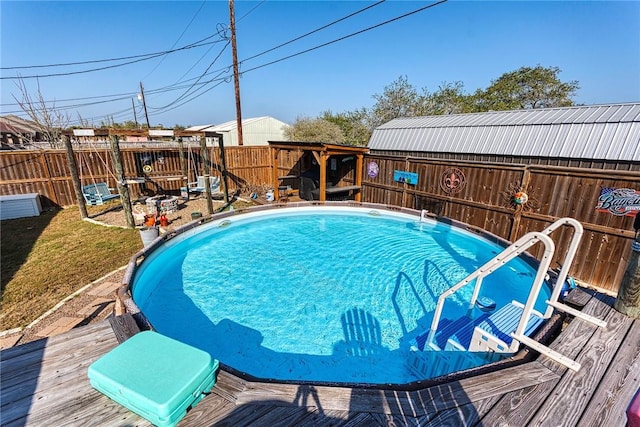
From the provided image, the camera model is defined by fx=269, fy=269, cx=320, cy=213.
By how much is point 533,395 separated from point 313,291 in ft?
14.0

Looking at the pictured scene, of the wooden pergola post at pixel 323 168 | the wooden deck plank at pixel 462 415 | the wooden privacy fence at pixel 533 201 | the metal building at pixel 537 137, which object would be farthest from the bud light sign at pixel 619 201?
the wooden pergola post at pixel 323 168

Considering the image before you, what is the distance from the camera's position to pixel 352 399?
202 centimetres

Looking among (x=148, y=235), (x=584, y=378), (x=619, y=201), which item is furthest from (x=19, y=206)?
(x=619, y=201)

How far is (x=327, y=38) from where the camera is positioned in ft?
33.4

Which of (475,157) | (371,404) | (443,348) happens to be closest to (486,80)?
(475,157)

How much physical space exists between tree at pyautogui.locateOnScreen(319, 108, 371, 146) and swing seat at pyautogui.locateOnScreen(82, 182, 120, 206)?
57.6ft

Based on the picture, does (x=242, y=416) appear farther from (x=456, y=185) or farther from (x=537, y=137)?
(x=537, y=137)

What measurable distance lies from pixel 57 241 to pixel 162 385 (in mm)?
8006

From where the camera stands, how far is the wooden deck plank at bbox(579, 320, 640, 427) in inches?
74.4

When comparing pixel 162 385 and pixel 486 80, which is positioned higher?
pixel 486 80

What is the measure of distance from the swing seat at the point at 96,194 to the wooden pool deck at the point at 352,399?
9.28m

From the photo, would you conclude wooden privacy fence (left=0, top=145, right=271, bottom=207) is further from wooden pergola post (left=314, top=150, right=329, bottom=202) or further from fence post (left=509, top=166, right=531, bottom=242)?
fence post (left=509, top=166, right=531, bottom=242)

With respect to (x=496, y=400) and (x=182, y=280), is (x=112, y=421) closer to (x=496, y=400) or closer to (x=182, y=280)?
(x=496, y=400)

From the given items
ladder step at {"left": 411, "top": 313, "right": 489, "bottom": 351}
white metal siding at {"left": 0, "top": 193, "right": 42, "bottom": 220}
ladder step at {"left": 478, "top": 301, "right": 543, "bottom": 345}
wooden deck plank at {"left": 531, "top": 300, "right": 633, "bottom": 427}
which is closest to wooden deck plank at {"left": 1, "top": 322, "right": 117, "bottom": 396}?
wooden deck plank at {"left": 531, "top": 300, "right": 633, "bottom": 427}
